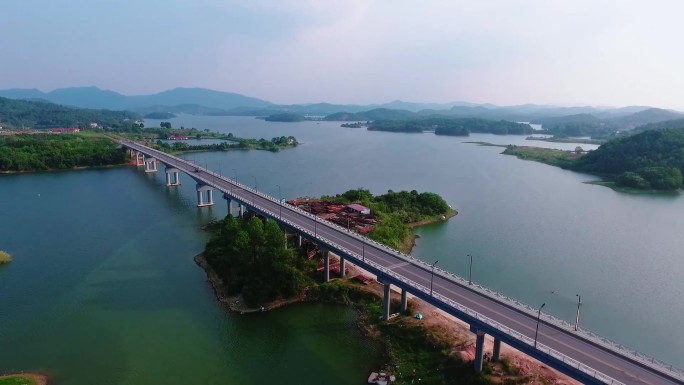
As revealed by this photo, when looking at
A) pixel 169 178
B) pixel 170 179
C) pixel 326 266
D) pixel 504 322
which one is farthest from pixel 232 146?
pixel 504 322

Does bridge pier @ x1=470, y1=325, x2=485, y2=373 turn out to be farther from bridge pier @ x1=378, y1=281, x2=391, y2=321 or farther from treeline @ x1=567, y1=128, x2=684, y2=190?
treeline @ x1=567, y1=128, x2=684, y2=190

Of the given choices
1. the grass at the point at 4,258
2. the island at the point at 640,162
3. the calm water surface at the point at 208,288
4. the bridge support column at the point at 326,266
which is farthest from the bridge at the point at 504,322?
the island at the point at 640,162

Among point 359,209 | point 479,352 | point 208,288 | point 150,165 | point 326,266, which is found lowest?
point 208,288

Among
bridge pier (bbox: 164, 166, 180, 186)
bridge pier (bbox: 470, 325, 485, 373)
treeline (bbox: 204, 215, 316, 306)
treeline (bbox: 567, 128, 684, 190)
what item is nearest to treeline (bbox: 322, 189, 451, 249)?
treeline (bbox: 204, 215, 316, 306)

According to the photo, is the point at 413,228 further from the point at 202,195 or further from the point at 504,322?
the point at 202,195

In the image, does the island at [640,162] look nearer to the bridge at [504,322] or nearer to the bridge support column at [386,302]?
the bridge at [504,322]
